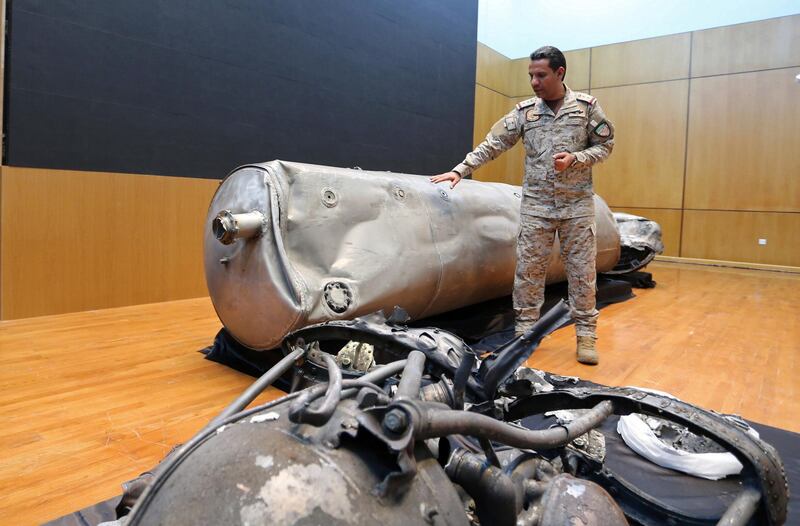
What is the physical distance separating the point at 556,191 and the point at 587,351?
0.82m

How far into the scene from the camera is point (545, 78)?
8.73 ft

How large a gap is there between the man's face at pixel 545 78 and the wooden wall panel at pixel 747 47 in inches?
254

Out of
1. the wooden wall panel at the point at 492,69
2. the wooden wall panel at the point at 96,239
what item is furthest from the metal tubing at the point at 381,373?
the wooden wall panel at the point at 492,69

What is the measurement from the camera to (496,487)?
2.33 feet

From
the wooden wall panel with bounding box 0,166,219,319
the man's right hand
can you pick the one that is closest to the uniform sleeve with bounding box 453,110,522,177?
the man's right hand

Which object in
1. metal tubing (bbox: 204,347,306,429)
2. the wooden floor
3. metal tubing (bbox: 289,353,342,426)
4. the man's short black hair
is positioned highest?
the man's short black hair

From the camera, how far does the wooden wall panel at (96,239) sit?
10.6 feet

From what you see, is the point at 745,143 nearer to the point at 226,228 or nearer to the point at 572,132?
the point at 572,132

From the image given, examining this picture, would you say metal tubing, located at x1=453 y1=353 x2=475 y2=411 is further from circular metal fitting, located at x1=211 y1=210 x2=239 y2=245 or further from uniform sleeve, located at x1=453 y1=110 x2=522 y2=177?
uniform sleeve, located at x1=453 y1=110 x2=522 y2=177

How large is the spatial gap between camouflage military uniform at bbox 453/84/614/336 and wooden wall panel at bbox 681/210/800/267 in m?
→ 6.02

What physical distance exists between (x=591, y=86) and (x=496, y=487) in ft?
30.5

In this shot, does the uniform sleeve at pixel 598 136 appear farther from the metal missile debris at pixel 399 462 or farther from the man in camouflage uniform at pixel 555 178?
the metal missile debris at pixel 399 462

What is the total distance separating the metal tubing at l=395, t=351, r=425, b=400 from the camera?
2.31ft

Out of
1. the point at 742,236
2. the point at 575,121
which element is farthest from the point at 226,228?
the point at 742,236
